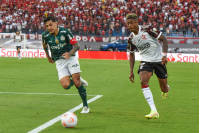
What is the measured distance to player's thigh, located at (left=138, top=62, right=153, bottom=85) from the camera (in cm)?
644

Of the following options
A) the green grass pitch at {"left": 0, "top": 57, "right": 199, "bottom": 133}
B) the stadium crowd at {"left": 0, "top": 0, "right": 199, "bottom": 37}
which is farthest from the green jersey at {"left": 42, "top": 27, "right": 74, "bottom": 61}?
the stadium crowd at {"left": 0, "top": 0, "right": 199, "bottom": 37}

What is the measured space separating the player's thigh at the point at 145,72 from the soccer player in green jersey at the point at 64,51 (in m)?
1.33

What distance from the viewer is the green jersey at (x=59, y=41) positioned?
6.81m

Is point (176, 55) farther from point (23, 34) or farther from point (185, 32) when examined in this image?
point (23, 34)

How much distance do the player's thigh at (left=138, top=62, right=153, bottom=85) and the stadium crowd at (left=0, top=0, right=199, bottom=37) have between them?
25081mm

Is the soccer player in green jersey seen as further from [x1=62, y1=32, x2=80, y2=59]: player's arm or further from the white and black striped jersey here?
the white and black striped jersey

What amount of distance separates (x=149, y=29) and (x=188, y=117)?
1.99 metres

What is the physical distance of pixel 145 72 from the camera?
6.52m

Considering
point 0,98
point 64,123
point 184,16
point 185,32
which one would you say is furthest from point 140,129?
point 184,16

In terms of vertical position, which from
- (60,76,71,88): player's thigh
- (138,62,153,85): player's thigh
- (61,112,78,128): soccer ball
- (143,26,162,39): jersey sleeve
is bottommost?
(61,112,78,128): soccer ball

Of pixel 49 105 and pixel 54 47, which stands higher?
pixel 54 47

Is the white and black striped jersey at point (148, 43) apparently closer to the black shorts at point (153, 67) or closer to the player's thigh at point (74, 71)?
the black shorts at point (153, 67)

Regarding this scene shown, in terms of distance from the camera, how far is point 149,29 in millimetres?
6438

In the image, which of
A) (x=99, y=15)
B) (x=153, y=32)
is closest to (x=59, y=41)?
(x=153, y=32)
